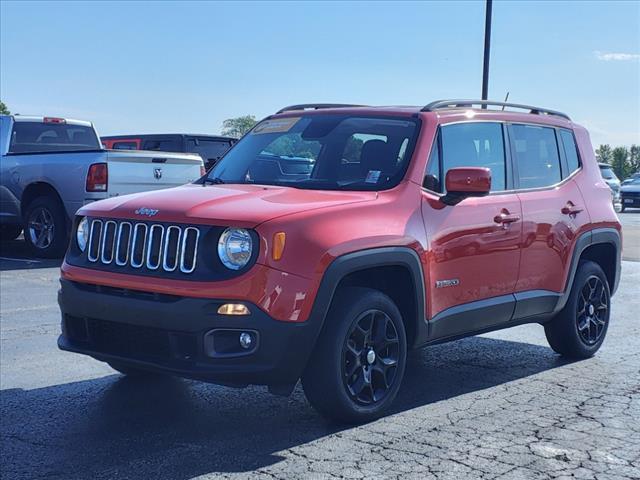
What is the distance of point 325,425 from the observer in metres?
5.14

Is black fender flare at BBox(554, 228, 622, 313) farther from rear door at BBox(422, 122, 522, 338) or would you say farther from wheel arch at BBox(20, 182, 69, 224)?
wheel arch at BBox(20, 182, 69, 224)

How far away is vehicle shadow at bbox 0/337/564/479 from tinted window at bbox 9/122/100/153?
926 centimetres

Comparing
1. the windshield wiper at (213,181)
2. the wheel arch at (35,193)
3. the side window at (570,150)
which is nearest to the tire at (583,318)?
the side window at (570,150)

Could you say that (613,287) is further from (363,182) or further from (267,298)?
(267,298)

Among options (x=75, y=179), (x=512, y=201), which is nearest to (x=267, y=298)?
(x=512, y=201)

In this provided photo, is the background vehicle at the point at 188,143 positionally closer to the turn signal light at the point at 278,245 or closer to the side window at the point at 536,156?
the side window at the point at 536,156

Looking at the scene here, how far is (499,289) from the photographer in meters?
6.10

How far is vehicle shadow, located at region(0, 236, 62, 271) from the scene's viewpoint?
1266 centimetres

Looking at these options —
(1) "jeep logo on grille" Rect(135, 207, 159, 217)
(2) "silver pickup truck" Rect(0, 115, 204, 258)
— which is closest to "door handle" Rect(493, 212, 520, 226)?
(1) "jeep logo on grille" Rect(135, 207, 159, 217)

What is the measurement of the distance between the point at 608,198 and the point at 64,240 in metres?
8.44

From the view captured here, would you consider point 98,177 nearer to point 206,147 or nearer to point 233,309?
Result: point 206,147

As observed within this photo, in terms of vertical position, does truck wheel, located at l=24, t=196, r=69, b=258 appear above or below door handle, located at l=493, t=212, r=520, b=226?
below

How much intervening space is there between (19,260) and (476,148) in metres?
9.09

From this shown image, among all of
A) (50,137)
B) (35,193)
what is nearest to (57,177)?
(35,193)
